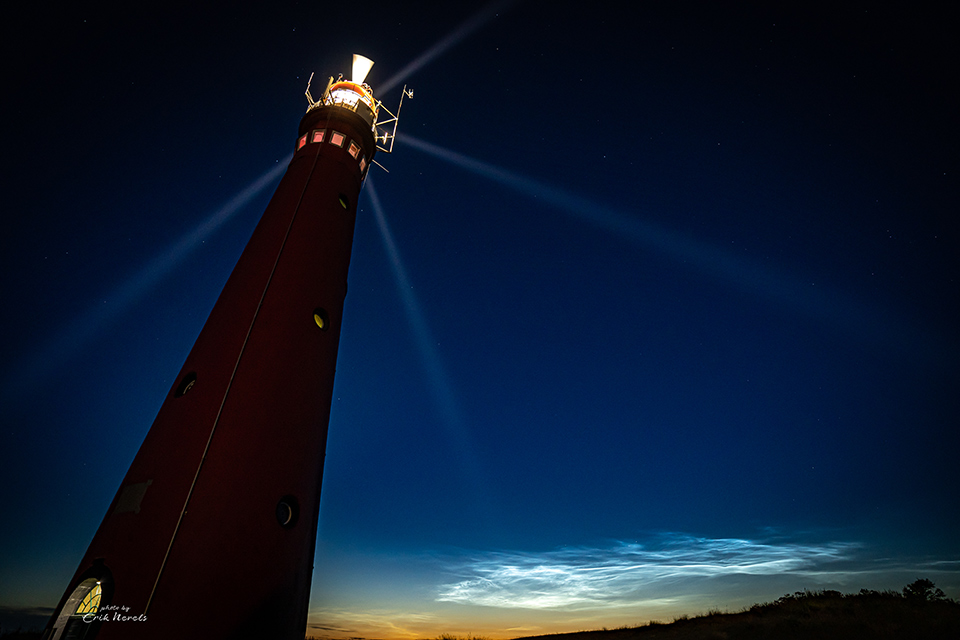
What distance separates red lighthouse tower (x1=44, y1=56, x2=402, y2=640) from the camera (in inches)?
184

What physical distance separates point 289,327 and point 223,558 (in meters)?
3.19

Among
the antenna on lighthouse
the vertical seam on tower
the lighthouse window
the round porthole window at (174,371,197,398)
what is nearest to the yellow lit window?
the vertical seam on tower

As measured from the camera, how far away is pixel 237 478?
546 cm

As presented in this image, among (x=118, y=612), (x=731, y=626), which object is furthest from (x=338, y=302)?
(x=731, y=626)

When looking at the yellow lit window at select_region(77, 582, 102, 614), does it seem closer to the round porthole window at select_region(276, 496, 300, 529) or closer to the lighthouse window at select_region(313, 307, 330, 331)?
the round porthole window at select_region(276, 496, 300, 529)

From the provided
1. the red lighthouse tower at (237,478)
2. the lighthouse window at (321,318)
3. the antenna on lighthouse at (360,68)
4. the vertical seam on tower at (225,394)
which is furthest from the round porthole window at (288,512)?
the antenna on lighthouse at (360,68)

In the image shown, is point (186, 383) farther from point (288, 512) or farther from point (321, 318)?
point (288, 512)

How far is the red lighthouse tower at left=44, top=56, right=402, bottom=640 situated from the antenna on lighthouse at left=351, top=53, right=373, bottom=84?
21.8ft

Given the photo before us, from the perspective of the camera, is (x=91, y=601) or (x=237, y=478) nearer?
(x=91, y=601)

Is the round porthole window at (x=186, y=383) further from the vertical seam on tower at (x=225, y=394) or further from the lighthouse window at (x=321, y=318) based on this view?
the lighthouse window at (x=321, y=318)

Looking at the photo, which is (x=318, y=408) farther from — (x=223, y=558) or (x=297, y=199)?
(x=297, y=199)

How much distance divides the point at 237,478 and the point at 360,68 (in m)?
12.3

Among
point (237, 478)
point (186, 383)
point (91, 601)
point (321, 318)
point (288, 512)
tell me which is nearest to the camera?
point (91, 601)

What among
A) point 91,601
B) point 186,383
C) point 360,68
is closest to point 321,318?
point 186,383
